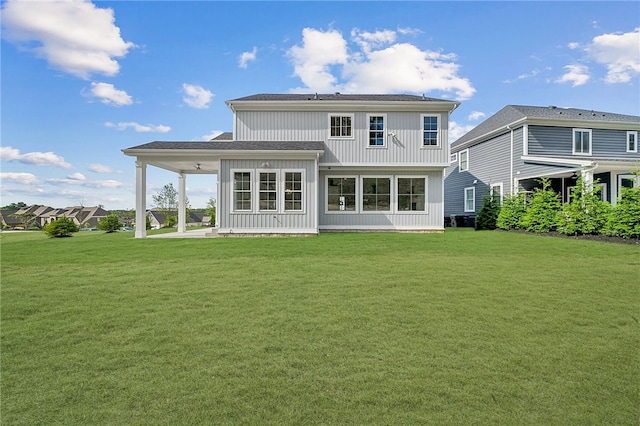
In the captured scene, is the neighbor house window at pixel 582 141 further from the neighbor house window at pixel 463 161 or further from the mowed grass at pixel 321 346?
the mowed grass at pixel 321 346

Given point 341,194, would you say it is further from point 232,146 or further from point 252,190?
point 232,146

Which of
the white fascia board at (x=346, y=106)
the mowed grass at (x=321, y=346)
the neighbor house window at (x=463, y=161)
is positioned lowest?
the mowed grass at (x=321, y=346)

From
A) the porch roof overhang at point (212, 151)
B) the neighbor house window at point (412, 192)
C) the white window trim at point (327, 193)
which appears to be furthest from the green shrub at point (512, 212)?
the porch roof overhang at point (212, 151)

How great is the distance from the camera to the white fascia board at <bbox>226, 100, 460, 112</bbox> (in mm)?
16125

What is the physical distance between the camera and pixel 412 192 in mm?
16656

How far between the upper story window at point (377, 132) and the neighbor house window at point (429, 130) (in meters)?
1.99

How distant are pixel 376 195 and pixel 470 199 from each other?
381 inches

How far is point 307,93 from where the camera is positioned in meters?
18.7

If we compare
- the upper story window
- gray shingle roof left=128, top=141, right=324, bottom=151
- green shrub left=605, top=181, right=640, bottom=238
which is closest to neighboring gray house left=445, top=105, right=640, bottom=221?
green shrub left=605, top=181, right=640, bottom=238

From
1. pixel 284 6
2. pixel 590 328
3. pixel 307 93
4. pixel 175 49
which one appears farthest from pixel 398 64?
pixel 590 328

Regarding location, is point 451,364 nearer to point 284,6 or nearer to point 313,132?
point 284,6

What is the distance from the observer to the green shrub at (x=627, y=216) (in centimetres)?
1151

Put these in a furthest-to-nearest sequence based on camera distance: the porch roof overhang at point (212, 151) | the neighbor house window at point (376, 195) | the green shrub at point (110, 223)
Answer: the green shrub at point (110, 223) < the neighbor house window at point (376, 195) < the porch roof overhang at point (212, 151)

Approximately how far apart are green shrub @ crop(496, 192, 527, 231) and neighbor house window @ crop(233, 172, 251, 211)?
1285 centimetres
